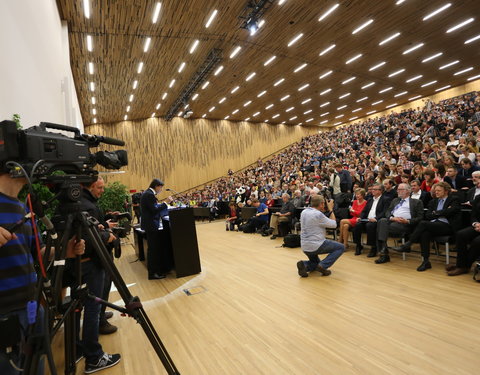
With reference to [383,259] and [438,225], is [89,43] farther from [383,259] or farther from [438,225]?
[438,225]

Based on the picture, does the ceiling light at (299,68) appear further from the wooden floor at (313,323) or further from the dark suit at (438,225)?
Answer: the wooden floor at (313,323)

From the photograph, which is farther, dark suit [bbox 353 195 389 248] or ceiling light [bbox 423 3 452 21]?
ceiling light [bbox 423 3 452 21]

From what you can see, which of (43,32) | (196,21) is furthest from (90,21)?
(43,32)

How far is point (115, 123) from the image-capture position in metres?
18.1

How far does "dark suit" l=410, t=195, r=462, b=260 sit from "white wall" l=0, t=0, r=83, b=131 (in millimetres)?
5002

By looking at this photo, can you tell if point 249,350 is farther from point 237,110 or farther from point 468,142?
point 237,110

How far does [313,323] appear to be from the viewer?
277cm

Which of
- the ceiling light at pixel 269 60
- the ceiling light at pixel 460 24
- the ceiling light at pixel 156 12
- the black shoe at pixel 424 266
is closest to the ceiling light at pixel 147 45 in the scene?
the ceiling light at pixel 156 12

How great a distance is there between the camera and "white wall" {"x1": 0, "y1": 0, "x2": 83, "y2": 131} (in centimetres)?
304

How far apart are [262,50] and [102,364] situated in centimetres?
1141

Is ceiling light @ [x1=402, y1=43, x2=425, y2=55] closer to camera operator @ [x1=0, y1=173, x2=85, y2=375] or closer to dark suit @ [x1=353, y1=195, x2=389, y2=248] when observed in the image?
dark suit @ [x1=353, y1=195, x2=389, y2=248]

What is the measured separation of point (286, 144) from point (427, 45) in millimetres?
14000

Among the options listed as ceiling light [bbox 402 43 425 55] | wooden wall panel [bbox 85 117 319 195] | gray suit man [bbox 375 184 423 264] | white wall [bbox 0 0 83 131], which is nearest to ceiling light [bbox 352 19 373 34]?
ceiling light [bbox 402 43 425 55]

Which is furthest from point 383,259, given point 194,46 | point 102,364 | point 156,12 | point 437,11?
point 437,11
